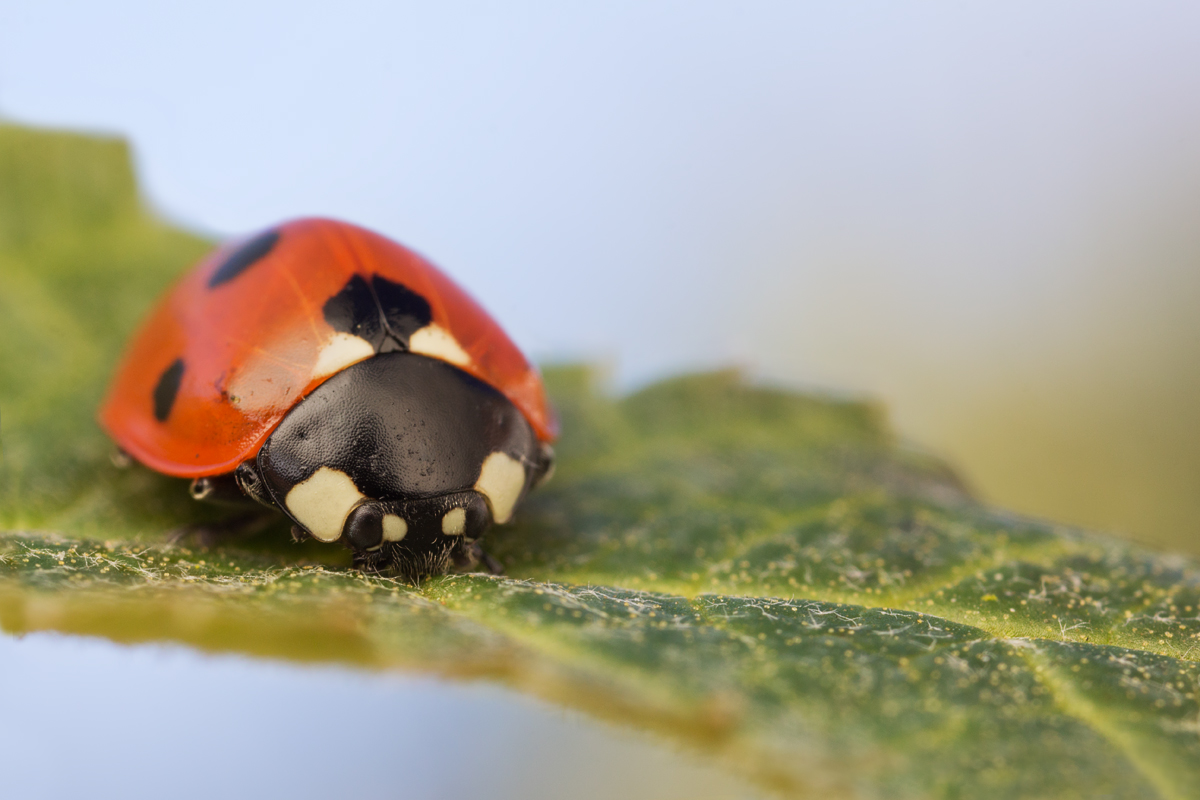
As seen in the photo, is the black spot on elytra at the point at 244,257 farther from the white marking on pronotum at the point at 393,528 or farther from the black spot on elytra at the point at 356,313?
the white marking on pronotum at the point at 393,528

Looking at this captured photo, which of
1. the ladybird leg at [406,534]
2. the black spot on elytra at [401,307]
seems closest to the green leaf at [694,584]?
the ladybird leg at [406,534]

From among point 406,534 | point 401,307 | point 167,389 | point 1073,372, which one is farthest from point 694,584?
point 1073,372

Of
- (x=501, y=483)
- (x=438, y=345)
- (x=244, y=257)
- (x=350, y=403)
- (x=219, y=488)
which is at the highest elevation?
(x=244, y=257)

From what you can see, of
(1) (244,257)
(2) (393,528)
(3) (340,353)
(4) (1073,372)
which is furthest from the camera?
(4) (1073,372)

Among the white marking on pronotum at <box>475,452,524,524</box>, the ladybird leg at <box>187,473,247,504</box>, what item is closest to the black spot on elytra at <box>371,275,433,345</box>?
the white marking on pronotum at <box>475,452,524,524</box>

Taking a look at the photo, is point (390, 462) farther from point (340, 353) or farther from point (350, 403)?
point (340, 353)

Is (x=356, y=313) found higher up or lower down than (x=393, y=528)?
higher up

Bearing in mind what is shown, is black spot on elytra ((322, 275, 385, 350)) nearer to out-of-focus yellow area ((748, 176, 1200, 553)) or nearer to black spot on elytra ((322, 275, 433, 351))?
black spot on elytra ((322, 275, 433, 351))
